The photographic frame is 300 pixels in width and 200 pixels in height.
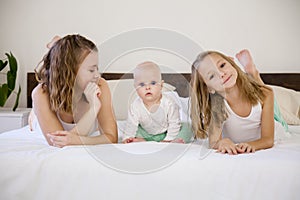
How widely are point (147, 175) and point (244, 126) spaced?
565 millimetres

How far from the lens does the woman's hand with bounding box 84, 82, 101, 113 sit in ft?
4.63

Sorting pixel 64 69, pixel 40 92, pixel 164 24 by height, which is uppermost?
pixel 164 24

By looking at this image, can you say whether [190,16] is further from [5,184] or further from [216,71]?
[5,184]

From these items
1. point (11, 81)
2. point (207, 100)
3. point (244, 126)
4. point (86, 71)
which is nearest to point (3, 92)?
point (11, 81)

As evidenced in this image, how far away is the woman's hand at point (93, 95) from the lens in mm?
1411

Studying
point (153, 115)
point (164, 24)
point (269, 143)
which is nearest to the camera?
point (269, 143)

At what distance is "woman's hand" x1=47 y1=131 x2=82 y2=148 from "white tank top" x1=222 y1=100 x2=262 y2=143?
58cm

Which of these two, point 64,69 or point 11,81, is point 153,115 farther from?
point 11,81

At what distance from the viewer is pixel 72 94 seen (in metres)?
1.42

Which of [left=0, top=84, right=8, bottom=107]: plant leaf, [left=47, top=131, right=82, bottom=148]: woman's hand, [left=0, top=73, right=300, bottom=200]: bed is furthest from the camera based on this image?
[left=0, top=84, right=8, bottom=107]: plant leaf

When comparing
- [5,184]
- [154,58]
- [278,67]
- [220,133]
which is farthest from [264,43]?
[5,184]

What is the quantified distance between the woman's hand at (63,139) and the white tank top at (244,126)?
58 centimetres

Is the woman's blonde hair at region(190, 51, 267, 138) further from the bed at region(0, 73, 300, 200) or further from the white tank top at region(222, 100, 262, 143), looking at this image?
the bed at region(0, 73, 300, 200)

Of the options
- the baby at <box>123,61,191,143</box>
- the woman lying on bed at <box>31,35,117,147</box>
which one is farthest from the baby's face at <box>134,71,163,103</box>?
the woman lying on bed at <box>31,35,117,147</box>
